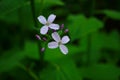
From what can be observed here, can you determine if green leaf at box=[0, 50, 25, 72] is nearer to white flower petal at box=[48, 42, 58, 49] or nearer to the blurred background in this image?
the blurred background

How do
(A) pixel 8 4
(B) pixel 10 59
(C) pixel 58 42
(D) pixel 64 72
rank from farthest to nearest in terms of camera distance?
(B) pixel 10 59 → (D) pixel 64 72 → (A) pixel 8 4 → (C) pixel 58 42

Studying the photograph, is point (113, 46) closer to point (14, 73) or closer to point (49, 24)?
point (14, 73)

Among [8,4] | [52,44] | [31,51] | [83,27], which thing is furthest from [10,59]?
[52,44]

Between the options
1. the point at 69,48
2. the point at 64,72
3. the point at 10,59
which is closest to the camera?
the point at 64,72

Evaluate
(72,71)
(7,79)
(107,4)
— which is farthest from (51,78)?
(107,4)

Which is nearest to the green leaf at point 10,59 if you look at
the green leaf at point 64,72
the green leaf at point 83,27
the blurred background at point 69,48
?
the blurred background at point 69,48

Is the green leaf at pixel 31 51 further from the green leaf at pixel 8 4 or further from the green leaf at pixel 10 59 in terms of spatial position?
the green leaf at pixel 8 4

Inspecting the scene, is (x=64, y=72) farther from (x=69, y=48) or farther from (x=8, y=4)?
(x=69, y=48)

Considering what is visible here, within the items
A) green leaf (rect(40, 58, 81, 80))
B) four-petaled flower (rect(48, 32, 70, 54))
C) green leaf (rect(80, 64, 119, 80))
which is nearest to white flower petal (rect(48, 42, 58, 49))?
four-petaled flower (rect(48, 32, 70, 54))
